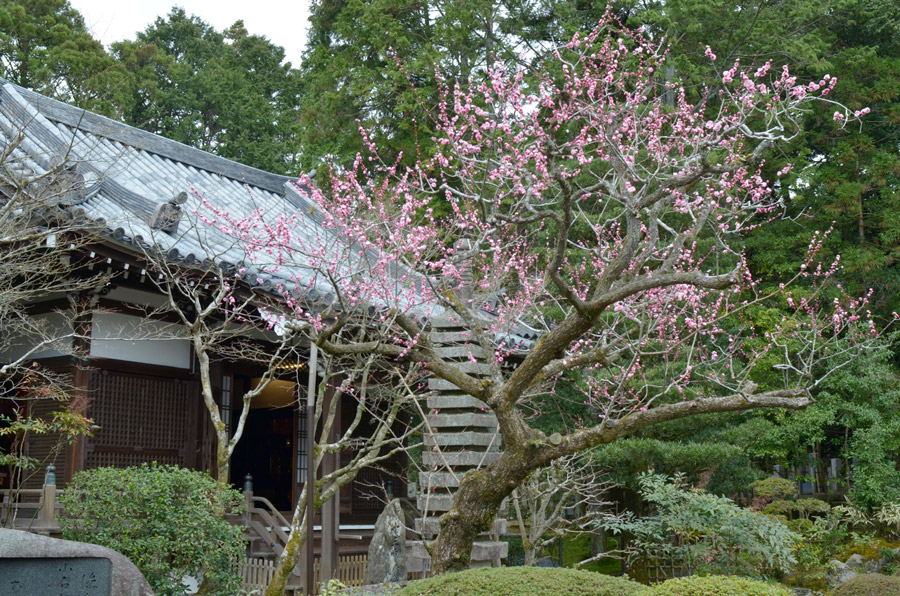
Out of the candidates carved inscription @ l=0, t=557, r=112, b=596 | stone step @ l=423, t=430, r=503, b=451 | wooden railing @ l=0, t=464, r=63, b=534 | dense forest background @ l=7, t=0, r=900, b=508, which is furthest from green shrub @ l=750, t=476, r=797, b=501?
wooden railing @ l=0, t=464, r=63, b=534

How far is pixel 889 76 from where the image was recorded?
738 inches

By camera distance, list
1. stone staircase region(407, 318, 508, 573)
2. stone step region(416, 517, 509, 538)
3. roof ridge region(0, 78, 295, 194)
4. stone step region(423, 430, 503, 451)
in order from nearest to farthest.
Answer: stone step region(416, 517, 509, 538)
stone staircase region(407, 318, 508, 573)
stone step region(423, 430, 503, 451)
roof ridge region(0, 78, 295, 194)

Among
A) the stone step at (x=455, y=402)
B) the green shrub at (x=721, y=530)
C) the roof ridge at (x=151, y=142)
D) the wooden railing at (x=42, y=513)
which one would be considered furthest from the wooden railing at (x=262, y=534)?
the roof ridge at (x=151, y=142)

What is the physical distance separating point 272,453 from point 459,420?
9753 millimetres

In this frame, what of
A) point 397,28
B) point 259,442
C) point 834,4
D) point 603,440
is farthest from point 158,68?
point 603,440

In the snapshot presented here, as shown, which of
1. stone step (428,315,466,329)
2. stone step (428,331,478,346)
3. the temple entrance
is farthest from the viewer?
the temple entrance

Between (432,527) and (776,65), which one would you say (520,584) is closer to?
(432,527)

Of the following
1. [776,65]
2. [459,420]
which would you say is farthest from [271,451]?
[776,65]

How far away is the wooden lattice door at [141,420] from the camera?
10.6 metres

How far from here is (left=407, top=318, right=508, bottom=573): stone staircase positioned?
9.09 m

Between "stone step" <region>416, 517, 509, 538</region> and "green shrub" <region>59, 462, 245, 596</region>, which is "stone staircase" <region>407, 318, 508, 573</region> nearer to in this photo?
"stone step" <region>416, 517, 509, 538</region>

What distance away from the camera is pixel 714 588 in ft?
20.0

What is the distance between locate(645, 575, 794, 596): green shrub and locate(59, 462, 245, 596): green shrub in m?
4.70

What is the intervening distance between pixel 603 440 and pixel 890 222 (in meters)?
14.0
